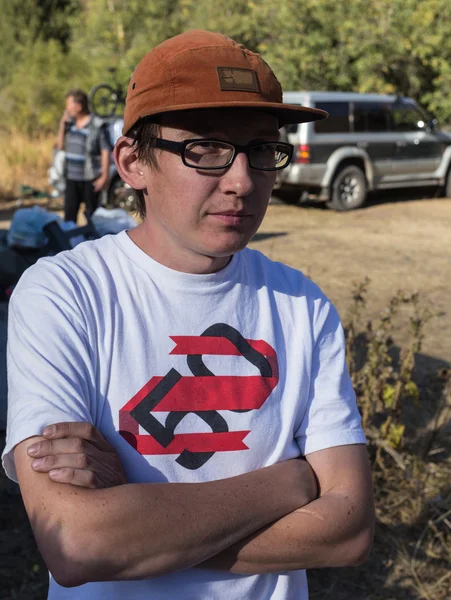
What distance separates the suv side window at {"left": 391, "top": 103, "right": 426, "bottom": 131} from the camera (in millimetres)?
14789

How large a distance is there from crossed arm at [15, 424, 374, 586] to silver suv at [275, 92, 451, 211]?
12104mm

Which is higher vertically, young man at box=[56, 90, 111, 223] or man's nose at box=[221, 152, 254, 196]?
man's nose at box=[221, 152, 254, 196]

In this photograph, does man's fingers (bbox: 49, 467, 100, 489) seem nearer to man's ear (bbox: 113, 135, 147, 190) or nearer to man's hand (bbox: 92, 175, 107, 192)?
man's ear (bbox: 113, 135, 147, 190)

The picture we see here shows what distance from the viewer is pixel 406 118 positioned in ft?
49.1

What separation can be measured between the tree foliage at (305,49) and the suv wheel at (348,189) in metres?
5.21

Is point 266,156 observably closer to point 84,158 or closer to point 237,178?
point 237,178

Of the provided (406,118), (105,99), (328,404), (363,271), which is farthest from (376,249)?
(328,404)

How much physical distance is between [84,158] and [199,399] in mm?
8939

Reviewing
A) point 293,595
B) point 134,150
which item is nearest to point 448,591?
point 293,595

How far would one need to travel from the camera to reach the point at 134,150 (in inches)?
70.7

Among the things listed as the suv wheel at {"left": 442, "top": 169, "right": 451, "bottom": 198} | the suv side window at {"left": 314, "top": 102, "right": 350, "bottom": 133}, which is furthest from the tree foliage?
the suv side window at {"left": 314, "top": 102, "right": 350, "bottom": 133}

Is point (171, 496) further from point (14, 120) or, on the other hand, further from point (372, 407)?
point (14, 120)

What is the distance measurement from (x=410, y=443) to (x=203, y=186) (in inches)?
124

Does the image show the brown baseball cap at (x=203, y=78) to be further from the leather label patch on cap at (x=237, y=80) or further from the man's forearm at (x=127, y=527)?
the man's forearm at (x=127, y=527)
